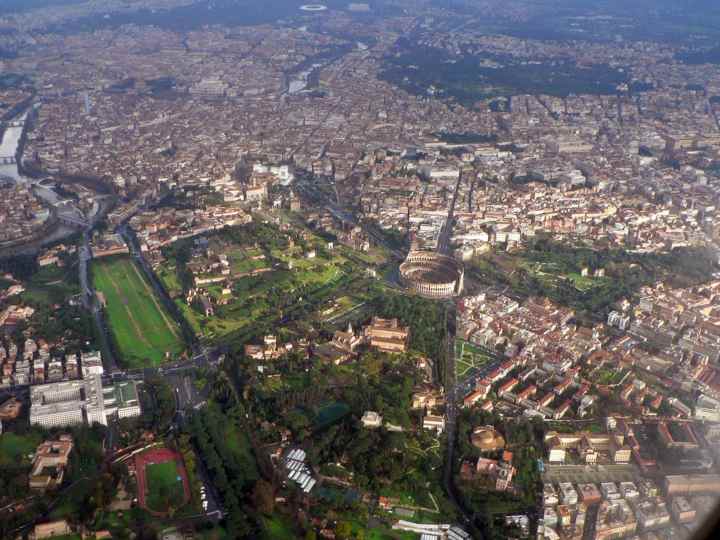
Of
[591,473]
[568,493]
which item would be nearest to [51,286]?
[568,493]

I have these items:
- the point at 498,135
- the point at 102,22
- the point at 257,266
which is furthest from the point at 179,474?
the point at 102,22

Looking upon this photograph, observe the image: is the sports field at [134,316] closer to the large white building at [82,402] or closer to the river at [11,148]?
the large white building at [82,402]

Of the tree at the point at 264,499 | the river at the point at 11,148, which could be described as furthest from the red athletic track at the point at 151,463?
the river at the point at 11,148

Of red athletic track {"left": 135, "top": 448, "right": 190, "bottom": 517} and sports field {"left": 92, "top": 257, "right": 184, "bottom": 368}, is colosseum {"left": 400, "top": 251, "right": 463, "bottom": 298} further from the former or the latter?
red athletic track {"left": 135, "top": 448, "right": 190, "bottom": 517}

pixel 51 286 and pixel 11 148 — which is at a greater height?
pixel 51 286

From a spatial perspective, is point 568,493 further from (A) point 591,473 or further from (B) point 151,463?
(B) point 151,463

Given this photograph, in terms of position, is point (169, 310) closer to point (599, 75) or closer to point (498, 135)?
point (498, 135)

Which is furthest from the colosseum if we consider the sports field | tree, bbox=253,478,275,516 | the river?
the river
